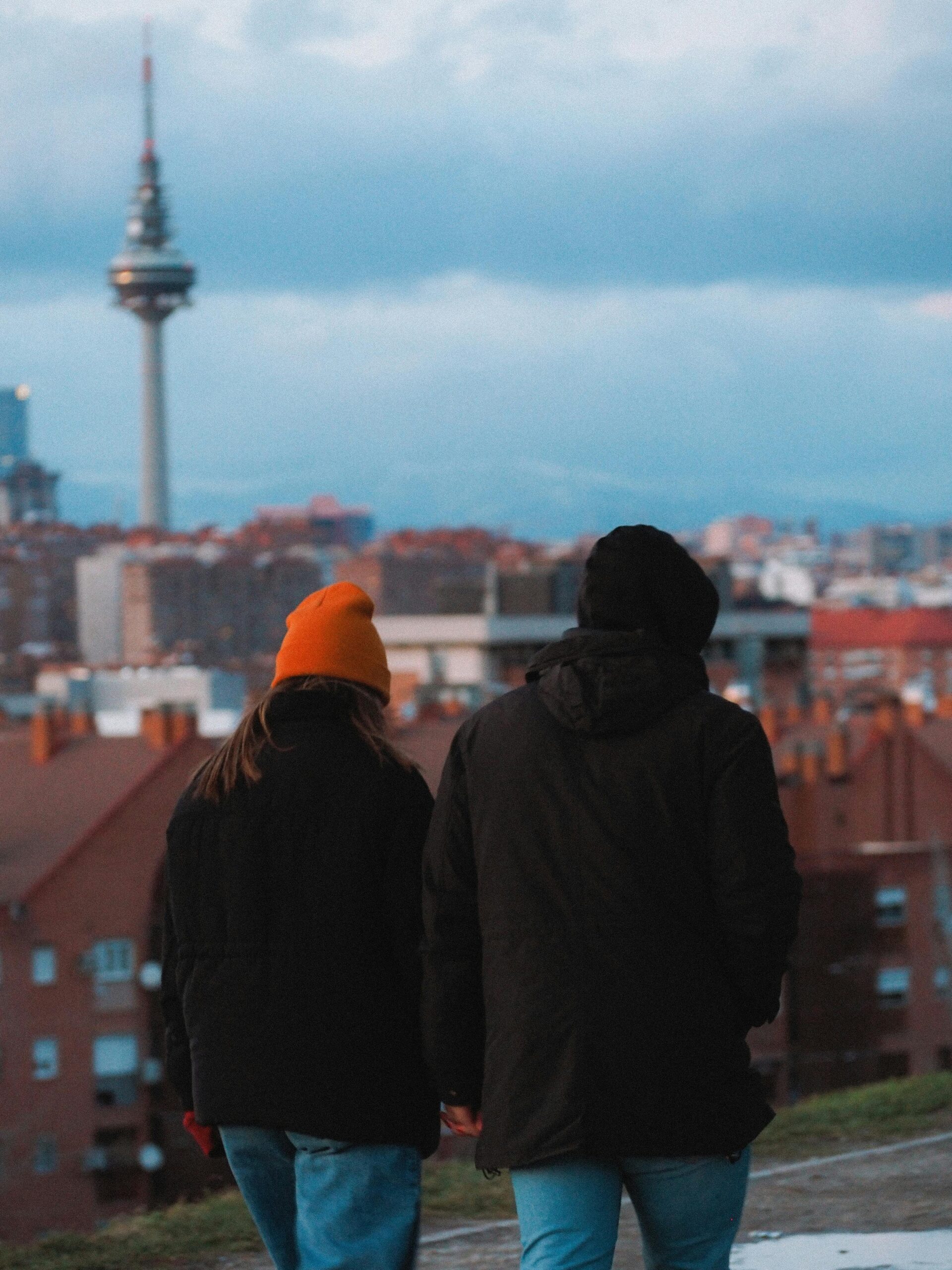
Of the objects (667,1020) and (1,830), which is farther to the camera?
(1,830)

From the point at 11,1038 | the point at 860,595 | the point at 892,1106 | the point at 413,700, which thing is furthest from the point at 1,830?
the point at 860,595

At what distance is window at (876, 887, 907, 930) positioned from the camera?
1527 inches

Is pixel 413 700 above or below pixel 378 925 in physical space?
below

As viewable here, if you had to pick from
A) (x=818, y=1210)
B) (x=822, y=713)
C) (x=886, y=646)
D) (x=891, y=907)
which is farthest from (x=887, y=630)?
(x=818, y=1210)

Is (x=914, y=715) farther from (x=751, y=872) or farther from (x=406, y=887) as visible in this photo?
(x=751, y=872)

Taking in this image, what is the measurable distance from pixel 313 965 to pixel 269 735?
35cm

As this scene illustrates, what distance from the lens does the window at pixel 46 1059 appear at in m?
35.8

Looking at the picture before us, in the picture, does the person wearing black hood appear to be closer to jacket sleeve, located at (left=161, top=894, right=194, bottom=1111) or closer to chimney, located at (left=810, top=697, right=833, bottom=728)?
jacket sleeve, located at (left=161, top=894, right=194, bottom=1111)

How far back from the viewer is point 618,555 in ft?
10.1

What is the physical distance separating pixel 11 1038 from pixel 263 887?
1330 inches

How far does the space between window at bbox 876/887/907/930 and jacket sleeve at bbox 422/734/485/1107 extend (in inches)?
1432

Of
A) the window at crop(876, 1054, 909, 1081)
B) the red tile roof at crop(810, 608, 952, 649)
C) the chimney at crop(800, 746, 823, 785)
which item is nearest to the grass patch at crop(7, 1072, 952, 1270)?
the window at crop(876, 1054, 909, 1081)

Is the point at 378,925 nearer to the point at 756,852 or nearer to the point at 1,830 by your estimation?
the point at 756,852

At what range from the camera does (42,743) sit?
42.2 metres
